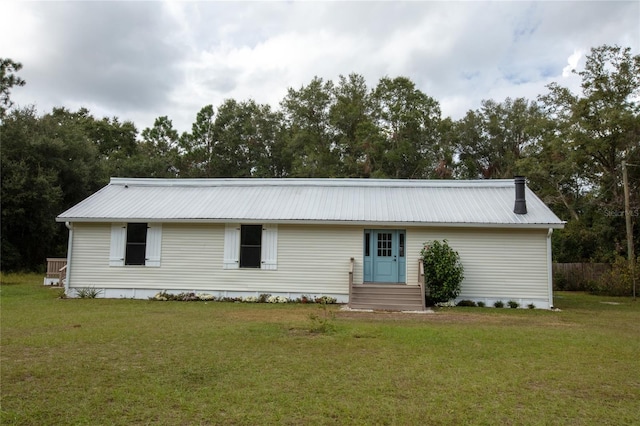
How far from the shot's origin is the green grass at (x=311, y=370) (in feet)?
15.7

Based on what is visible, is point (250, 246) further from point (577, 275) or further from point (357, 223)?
point (577, 275)

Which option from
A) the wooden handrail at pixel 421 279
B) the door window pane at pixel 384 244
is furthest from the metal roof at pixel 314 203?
the wooden handrail at pixel 421 279

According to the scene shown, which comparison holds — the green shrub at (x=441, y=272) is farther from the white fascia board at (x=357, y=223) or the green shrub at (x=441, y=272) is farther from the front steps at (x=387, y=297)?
the white fascia board at (x=357, y=223)

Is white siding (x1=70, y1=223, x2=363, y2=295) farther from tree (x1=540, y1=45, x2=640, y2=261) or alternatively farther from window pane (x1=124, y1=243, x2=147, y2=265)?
tree (x1=540, y1=45, x2=640, y2=261)

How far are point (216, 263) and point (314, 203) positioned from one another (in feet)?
12.8

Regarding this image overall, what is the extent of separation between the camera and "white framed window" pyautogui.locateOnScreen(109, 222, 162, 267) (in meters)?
15.6

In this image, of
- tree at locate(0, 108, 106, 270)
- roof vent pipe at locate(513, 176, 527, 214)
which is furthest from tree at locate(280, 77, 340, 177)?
roof vent pipe at locate(513, 176, 527, 214)

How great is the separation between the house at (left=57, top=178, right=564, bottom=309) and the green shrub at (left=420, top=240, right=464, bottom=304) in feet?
1.23

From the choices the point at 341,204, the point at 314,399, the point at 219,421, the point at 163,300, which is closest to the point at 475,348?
the point at 314,399

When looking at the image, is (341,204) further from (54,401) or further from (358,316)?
(54,401)

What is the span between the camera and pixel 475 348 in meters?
7.91

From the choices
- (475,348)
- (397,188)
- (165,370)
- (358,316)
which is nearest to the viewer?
(165,370)

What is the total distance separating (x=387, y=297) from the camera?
13906 millimetres

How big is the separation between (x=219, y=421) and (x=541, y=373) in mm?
4376
